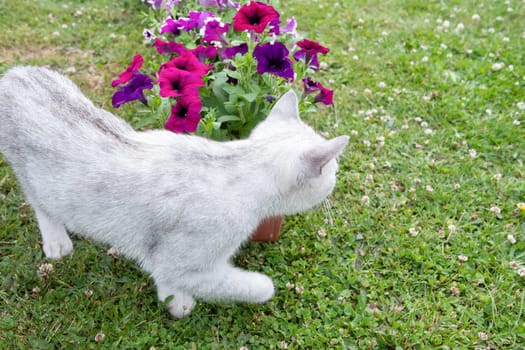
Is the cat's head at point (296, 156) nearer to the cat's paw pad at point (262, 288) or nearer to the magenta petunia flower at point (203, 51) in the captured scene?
the cat's paw pad at point (262, 288)

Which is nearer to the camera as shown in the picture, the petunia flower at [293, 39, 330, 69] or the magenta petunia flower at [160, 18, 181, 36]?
the petunia flower at [293, 39, 330, 69]

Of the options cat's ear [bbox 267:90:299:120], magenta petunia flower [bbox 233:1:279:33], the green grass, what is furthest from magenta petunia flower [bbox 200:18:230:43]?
the green grass

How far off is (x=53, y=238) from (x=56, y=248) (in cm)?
8

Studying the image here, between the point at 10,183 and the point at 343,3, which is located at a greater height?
the point at 343,3

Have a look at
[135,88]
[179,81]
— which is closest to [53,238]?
[135,88]

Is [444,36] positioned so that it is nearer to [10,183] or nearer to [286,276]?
[286,276]

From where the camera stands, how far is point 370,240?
3443 mm

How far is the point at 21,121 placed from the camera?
2.52 meters

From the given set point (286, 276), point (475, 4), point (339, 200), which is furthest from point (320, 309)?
point (475, 4)

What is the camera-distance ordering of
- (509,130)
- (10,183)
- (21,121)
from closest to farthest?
(21,121), (10,183), (509,130)

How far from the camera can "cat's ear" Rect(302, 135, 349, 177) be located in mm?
2129

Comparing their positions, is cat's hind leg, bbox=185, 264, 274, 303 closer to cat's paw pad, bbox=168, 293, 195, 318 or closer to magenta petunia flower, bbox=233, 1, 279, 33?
cat's paw pad, bbox=168, 293, 195, 318

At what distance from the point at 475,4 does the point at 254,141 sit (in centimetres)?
609

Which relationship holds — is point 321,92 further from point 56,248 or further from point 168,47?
point 56,248
